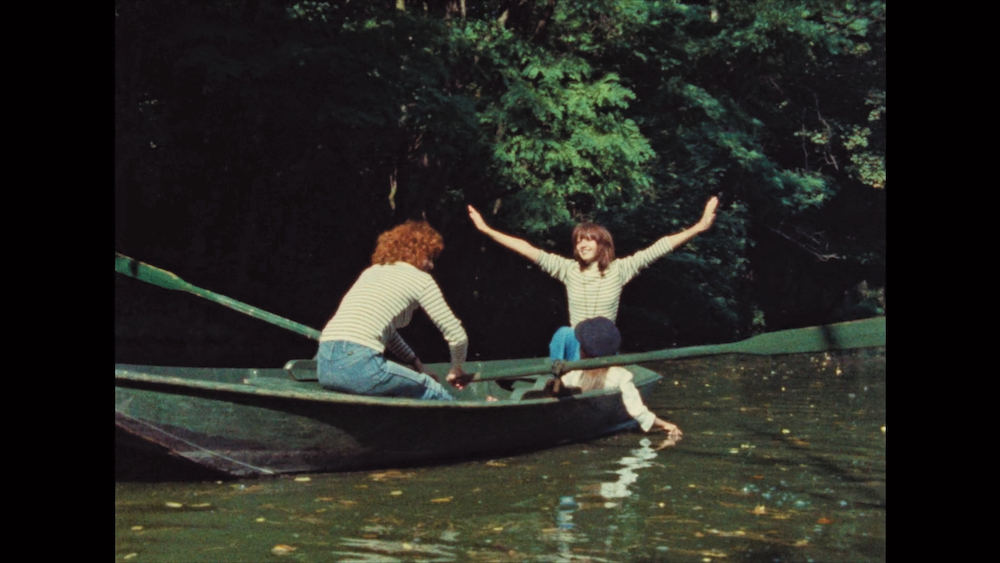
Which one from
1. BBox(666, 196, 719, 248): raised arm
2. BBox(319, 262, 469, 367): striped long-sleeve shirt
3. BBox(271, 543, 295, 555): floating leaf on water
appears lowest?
BBox(271, 543, 295, 555): floating leaf on water

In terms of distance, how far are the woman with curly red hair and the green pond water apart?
58 cm

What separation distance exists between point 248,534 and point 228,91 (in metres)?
11.5

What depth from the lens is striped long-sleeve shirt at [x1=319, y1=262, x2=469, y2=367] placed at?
26.6 feet

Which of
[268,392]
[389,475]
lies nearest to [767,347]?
[389,475]

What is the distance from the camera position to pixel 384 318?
8.15 meters

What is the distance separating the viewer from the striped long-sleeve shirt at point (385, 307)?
8.11 meters

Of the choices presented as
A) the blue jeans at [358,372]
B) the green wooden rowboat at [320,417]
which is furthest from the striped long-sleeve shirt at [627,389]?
the blue jeans at [358,372]

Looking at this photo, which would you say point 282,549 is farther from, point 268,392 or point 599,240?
point 599,240

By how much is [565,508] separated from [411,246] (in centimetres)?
198

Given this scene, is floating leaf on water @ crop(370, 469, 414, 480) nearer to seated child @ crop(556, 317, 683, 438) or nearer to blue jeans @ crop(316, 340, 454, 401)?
blue jeans @ crop(316, 340, 454, 401)

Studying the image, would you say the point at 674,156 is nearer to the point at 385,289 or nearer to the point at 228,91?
the point at 228,91

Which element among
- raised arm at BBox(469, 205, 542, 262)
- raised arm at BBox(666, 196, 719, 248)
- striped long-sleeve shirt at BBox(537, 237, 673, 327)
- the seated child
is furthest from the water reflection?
raised arm at BBox(469, 205, 542, 262)

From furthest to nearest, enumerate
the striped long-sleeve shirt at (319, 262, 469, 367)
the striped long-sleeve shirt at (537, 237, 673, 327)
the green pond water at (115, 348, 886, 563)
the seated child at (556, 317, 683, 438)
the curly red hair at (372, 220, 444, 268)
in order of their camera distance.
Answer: the striped long-sleeve shirt at (537, 237, 673, 327) < the seated child at (556, 317, 683, 438) < the curly red hair at (372, 220, 444, 268) < the striped long-sleeve shirt at (319, 262, 469, 367) < the green pond water at (115, 348, 886, 563)

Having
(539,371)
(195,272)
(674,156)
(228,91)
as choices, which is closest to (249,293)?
(195,272)
